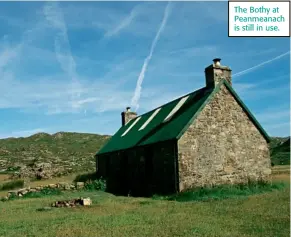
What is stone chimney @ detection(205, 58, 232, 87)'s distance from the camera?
24.7m

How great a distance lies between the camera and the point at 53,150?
275 ft

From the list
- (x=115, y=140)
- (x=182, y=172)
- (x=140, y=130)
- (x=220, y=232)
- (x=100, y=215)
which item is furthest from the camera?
(x=115, y=140)

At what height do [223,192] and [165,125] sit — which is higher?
[165,125]

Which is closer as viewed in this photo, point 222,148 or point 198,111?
point 198,111

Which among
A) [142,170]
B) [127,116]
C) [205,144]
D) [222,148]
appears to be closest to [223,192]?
[205,144]

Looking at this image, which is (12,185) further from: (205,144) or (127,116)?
(205,144)

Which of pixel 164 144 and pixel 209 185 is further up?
pixel 164 144

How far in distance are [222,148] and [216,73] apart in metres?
4.73

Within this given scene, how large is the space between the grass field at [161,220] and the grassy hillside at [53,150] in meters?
42.3

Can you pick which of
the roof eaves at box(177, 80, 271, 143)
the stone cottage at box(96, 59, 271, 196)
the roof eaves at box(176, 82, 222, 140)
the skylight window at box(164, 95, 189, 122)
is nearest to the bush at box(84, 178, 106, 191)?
the stone cottage at box(96, 59, 271, 196)

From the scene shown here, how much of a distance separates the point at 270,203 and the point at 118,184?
1691 cm

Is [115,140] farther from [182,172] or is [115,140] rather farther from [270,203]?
[270,203]

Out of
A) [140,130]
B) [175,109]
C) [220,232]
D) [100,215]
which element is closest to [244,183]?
[175,109]

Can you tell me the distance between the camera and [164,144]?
23.9 m
